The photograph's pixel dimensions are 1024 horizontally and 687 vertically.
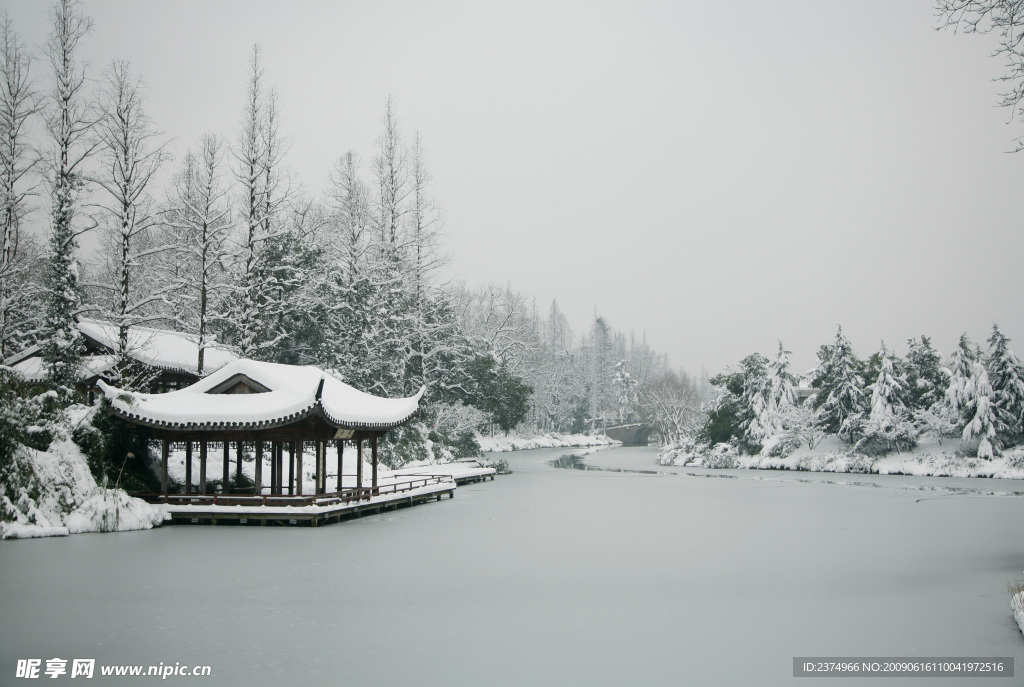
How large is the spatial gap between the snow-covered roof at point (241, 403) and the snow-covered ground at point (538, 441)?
4392 centimetres

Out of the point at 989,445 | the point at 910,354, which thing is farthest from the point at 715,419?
the point at 989,445

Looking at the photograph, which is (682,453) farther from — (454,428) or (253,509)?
(253,509)

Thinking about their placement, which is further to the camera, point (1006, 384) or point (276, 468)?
point (1006, 384)

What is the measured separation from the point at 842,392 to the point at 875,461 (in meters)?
4.20

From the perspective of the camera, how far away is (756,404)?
48125 mm

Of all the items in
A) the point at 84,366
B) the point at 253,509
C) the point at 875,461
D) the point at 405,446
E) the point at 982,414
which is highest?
the point at 84,366

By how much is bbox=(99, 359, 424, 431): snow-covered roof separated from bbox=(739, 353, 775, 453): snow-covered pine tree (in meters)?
32.0

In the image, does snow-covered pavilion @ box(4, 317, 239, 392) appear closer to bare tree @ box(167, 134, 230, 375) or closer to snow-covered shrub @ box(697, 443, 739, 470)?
bare tree @ box(167, 134, 230, 375)

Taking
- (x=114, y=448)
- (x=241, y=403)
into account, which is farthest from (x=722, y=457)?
(x=114, y=448)

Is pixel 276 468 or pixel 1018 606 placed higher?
pixel 276 468

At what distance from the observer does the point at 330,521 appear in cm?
2081

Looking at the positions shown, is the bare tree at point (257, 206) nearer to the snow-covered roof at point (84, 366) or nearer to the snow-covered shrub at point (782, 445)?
the snow-covered roof at point (84, 366)

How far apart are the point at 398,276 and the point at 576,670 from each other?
3185cm

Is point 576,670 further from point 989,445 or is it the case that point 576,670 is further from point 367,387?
point 989,445
